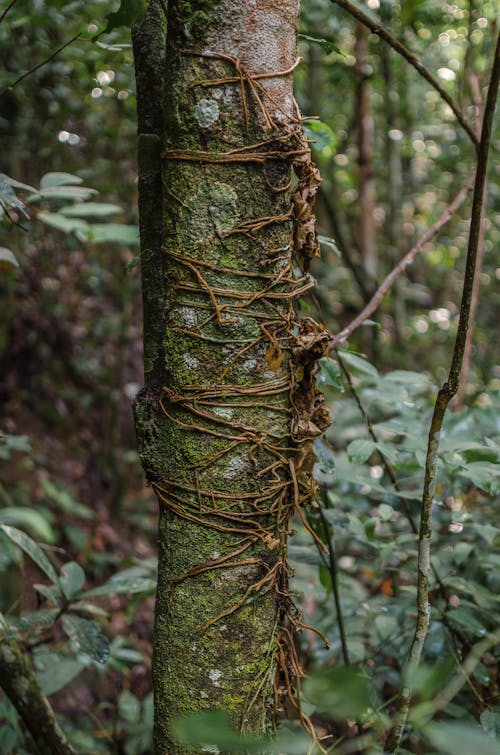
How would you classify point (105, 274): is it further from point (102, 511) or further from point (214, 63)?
point (214, 63)

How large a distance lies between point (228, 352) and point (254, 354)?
4 centimetres

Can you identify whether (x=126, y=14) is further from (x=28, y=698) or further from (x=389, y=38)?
(x=28, y=698)

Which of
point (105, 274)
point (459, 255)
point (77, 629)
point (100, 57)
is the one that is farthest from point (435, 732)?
point (459, 255)

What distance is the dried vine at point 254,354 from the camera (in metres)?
0.85

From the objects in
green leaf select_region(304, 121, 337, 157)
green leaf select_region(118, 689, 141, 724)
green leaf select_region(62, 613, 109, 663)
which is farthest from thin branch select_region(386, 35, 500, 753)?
green leaf select_region(118, 689, 141, 724)

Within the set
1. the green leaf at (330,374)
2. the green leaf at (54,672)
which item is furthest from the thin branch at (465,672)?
the green leaf at (54,672)

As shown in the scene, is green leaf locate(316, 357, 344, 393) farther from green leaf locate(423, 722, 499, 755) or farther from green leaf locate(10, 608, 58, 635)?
green leaf locate(423, 722, 499, 755)

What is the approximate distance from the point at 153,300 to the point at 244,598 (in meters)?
0.47

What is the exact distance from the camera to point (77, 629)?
119cm

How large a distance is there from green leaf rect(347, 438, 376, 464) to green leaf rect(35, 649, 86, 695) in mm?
805

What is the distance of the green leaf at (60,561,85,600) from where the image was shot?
1.23 m

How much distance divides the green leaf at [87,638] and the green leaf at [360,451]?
1.87ft

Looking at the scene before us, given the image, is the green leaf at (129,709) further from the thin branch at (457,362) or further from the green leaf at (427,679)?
the green leaf at (427,679)

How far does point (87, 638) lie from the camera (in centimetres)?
117
